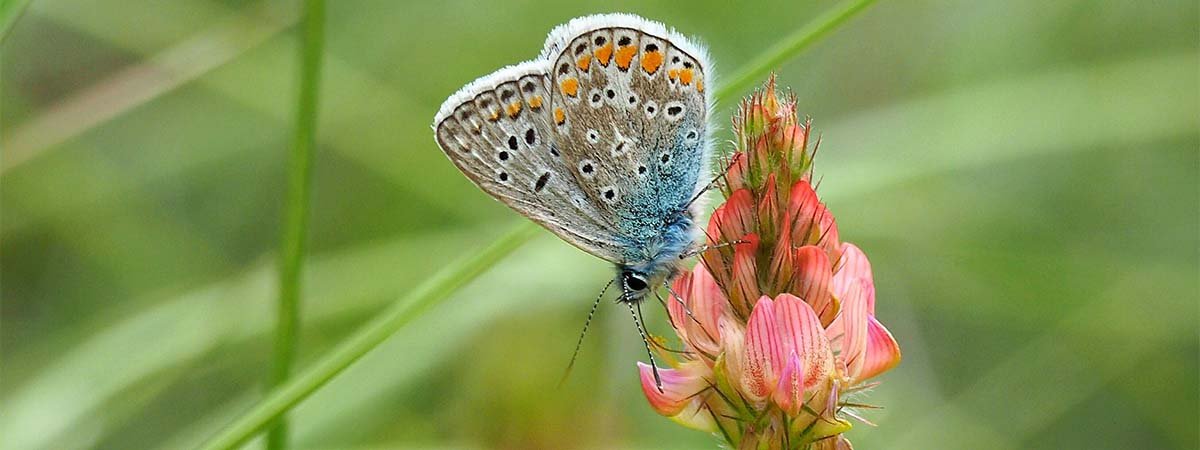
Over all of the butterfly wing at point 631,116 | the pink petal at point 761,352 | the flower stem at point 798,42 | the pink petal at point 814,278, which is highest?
the butterfly wing at point 631,116

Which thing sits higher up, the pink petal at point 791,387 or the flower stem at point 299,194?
the flower stem at point 299,194

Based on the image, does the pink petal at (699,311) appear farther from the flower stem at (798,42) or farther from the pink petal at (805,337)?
the flower stem at (798,42)

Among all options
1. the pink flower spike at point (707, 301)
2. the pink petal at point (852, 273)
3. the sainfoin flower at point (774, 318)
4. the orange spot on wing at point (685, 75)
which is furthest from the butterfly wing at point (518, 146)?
the pink petal at point (852, 273)

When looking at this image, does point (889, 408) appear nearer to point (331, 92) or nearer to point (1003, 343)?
point (1003, 343)

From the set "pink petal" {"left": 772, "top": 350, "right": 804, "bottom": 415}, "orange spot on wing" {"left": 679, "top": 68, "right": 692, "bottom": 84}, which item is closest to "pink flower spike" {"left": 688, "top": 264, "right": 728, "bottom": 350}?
"pink petal" {"left": 772, "top": 350, "right": 804, "bottom": 415}

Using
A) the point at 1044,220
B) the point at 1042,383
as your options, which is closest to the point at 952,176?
the point at 1044,220

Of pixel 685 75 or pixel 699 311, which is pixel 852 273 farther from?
pixel 685 75
